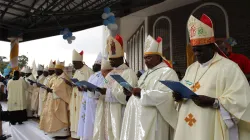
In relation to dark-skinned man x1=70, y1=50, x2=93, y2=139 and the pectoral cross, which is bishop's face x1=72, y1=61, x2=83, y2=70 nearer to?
dark-skinned man x1=70, y1=50, x2=93, y2=139

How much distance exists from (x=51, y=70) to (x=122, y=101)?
4157 mm

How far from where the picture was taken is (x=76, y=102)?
585cm

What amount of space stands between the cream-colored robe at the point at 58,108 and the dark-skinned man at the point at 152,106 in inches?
116

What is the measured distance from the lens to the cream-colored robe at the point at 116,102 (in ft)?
13.2

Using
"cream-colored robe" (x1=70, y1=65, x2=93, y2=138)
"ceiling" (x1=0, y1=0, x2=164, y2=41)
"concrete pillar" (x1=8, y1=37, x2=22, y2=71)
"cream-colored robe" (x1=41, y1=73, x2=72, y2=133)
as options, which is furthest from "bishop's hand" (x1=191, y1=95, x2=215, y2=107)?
"concrete pillar" (x1=8, y1=37, x2=22, y2=71)

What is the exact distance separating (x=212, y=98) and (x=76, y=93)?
160 inches

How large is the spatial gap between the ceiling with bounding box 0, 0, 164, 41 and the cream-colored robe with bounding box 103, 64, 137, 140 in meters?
5.15

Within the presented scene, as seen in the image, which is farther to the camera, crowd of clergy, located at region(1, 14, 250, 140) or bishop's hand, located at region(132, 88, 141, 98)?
bishop's hand, located at region(132, 88, 141, 98)

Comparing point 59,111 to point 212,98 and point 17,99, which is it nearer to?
point 17,99

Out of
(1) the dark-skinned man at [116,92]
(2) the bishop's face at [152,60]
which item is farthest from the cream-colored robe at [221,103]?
(1) the dark-skinned man at [116,92]

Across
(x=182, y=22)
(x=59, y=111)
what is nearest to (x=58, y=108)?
(x=59, y=111)

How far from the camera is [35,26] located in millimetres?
14328

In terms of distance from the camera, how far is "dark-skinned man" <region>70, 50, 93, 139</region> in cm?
577

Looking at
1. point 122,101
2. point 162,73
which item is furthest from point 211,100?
point 122,101
